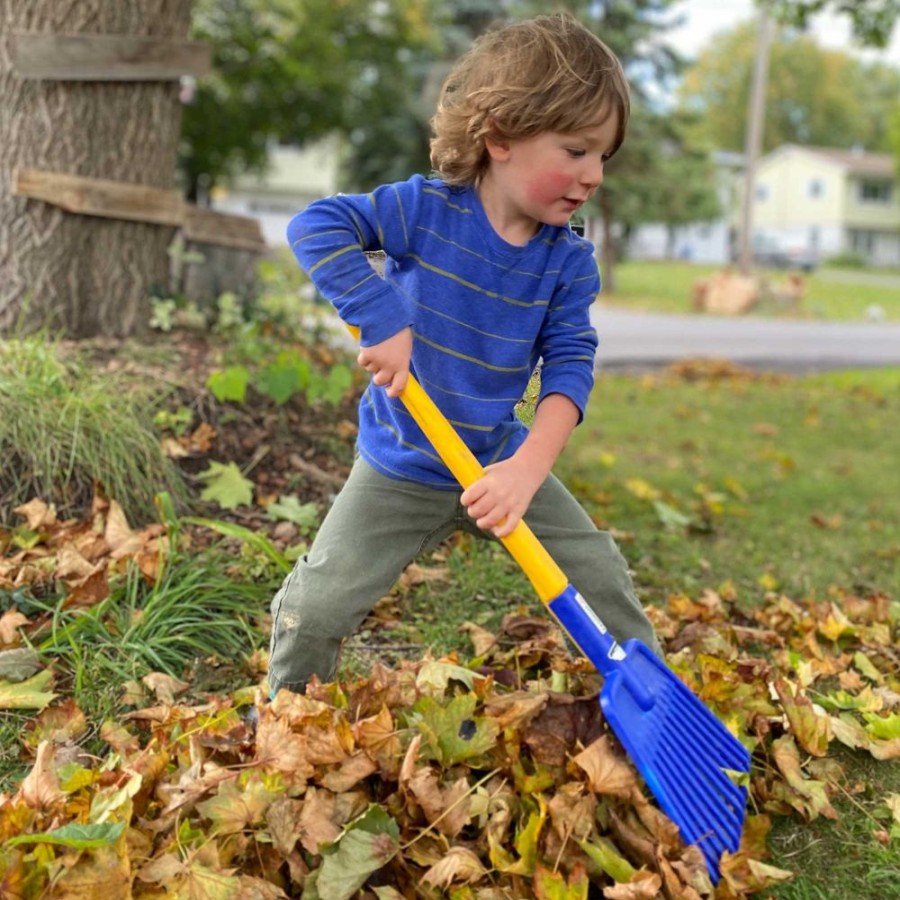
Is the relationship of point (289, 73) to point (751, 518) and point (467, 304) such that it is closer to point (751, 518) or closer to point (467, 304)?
point (751, 518)

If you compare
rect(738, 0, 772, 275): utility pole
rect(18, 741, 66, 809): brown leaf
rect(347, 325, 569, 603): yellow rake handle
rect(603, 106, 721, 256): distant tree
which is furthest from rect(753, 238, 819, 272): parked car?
rect(18, 741, 66, 809): brown leaf

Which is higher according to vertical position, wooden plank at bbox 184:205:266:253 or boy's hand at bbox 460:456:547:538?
wooden plank at bbox 184:205:266:253

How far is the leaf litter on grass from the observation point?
167cm

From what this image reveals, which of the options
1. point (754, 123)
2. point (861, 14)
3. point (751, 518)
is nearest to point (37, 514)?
point (751, 518)

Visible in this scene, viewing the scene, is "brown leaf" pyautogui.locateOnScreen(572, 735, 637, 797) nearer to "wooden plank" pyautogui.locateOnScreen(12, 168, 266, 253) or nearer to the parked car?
"wooden plank" pyautogui.locateOnScreen(12, 168, 266, 253)

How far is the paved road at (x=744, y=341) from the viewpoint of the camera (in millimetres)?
11242

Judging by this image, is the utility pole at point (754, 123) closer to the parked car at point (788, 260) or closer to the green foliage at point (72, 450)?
the parked car at point (788, 260)

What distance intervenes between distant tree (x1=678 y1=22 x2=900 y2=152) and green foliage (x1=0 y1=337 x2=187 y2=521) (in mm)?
60106

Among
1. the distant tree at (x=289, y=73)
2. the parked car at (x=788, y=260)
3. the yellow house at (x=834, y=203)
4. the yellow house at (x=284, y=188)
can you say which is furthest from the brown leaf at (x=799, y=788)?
the yellow house at (x=834, y=203)

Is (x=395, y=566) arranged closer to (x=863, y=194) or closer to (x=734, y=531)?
(x=734, y=531)

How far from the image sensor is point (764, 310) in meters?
20.4

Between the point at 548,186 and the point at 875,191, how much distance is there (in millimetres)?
61560

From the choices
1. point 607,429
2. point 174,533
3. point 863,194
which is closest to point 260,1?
point 607,429

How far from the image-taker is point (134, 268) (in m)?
4.06
